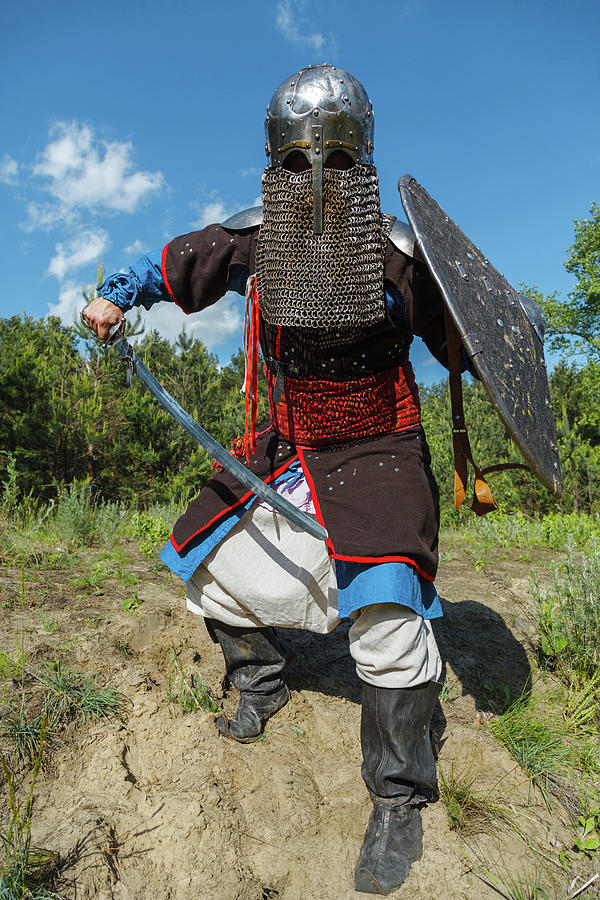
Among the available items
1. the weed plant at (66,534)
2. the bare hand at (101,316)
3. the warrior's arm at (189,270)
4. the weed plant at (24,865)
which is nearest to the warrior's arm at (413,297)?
the warrior's arm at (189,270)

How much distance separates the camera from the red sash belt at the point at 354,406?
212 centimetres

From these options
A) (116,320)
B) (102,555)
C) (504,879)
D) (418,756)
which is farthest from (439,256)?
(102,555)

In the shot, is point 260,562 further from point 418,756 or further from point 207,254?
point 207,254

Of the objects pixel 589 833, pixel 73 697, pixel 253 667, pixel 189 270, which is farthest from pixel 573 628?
pixel 189 270

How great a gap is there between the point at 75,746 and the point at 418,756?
43.8 inches

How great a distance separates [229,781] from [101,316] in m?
1.62

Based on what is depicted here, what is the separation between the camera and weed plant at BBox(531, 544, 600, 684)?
2.78m

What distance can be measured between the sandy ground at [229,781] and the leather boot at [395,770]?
68mm

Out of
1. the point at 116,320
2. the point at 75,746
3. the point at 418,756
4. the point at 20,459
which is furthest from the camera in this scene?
the point at 20,459

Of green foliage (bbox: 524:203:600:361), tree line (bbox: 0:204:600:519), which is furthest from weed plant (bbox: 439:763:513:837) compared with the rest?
green foliage (bbox: 524:203:600:361)

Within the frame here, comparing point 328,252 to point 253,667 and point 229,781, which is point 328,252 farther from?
point 229,781

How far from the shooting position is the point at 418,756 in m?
1.90

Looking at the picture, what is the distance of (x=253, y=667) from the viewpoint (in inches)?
95.6

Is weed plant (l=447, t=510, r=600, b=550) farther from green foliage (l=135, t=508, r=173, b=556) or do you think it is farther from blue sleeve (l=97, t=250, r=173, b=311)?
blue sleeve (l=97, t=250, r=173, b=311)
